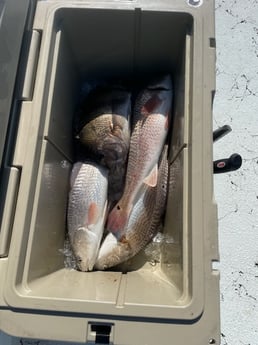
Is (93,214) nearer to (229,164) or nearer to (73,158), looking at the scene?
(73,158)

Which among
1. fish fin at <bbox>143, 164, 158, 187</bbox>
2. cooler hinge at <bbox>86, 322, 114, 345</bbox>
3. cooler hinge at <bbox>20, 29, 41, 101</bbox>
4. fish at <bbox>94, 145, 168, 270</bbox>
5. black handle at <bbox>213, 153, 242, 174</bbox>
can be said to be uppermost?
cooler hinge at <bbox>20, 29, 41, 101</bbox>

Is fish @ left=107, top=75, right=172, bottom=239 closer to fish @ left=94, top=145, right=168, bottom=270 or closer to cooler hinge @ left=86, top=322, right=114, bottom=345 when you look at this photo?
fish @ left=94, top=145, right=168, bottom=270

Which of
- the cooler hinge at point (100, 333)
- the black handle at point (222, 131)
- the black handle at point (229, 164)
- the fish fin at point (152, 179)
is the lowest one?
the cooler hinge at point (100, 333)

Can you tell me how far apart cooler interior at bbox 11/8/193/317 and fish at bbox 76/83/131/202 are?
6 cm

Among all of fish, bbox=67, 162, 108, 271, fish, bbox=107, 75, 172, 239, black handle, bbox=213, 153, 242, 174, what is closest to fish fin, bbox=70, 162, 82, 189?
fish, bbox=67, 162, 108, 271

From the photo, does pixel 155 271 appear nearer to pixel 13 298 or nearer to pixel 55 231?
pixel 55 231

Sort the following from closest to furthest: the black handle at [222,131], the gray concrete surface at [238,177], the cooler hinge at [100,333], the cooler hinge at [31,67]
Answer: the cooler hinge at [100,333], the cooler hinge at [31,67], the black handle at [222,131], the gray concrete surface at [238,177]

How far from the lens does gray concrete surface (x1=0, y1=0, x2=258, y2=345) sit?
45.8 inches

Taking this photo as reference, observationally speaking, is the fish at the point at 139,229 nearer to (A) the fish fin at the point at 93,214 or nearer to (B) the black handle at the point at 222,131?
(A) the fish fin at the point at 93,214

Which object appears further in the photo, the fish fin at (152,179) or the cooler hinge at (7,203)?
the fish fin at (152,179)

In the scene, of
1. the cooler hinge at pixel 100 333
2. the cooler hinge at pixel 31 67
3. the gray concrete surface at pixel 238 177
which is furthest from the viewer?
the gray concrete surface at pixel 238 177

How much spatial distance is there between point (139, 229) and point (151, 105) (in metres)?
0.36

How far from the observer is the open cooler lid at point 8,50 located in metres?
0.83

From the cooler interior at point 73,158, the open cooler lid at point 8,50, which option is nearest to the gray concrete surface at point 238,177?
the cooler interior at point 73,158
